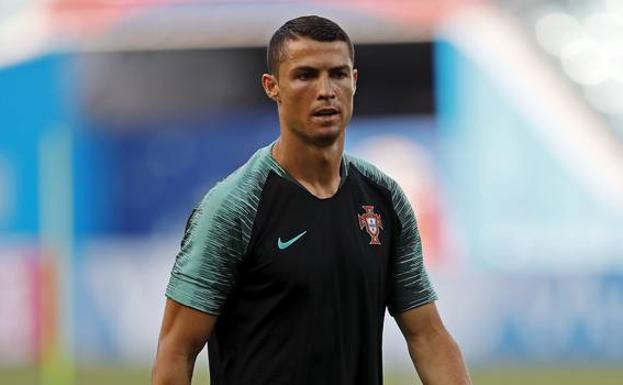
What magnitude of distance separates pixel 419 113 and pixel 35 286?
478cm

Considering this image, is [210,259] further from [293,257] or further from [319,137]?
[319,137]

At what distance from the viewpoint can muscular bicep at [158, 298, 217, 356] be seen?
14.0 feet

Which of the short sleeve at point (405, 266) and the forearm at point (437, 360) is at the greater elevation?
the short sleeve at point (405, 266)

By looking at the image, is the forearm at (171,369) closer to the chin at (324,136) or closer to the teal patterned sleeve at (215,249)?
the teal patterned sleeve at (215,249)

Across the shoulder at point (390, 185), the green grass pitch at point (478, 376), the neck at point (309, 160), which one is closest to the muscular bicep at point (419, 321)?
the shoulder at point (390, 185)

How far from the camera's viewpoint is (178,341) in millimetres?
4273

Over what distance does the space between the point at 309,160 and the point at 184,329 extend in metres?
0.63

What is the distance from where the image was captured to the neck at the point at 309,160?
4402mm

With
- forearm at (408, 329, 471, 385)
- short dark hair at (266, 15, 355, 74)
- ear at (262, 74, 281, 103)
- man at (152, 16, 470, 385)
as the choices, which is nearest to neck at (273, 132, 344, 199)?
man at (152, 16, 470, 385)

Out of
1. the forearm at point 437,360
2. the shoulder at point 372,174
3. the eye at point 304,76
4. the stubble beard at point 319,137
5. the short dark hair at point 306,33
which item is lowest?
the forearm at point 437,360

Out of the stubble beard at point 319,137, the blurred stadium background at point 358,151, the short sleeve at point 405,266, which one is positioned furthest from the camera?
the blurred stadium background at point 358,151

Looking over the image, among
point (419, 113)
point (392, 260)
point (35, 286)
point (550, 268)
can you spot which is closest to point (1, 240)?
point (35, 286)

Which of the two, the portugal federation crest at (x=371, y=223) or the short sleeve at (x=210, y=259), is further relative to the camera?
the portugal federation crest at (x=371, y=223)

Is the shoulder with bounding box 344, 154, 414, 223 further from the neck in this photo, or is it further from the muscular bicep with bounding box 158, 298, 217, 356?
the muscular bicep with bounding box 158, 298, 217, 356
